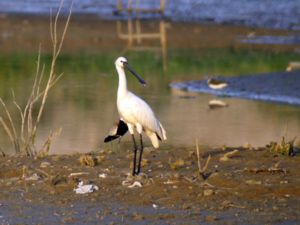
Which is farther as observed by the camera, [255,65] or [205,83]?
[255,65]

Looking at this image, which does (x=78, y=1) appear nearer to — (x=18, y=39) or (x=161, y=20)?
(x=161, y=20)

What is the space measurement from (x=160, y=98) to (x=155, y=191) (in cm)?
813

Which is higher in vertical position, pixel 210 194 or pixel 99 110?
pixel 210 194

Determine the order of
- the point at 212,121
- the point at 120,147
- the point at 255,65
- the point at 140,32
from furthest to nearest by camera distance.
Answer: the point at 140,32 < the point at 255,65 < the point at 212,121 < the point at 120,147

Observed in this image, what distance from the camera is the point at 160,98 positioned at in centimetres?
1599

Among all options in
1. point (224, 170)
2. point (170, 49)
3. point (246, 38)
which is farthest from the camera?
point (246, 38)

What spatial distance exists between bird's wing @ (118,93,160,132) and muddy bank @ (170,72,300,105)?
272 inches

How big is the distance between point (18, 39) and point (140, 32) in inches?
150

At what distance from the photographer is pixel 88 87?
17344 mm

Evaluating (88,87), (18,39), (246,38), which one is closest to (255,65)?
(88,87)

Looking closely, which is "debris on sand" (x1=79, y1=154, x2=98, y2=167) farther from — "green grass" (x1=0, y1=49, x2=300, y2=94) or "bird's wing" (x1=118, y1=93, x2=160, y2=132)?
"green grass" (x1=0, y1=49, x2=300, y2=94)

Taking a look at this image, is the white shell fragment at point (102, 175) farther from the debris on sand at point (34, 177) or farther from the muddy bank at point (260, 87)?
the muddy bank at point (260, 87)

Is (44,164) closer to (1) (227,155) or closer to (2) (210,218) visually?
(1) (227,155)

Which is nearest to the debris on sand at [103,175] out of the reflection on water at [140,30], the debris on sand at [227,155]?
the debris on sand at [227,155]
